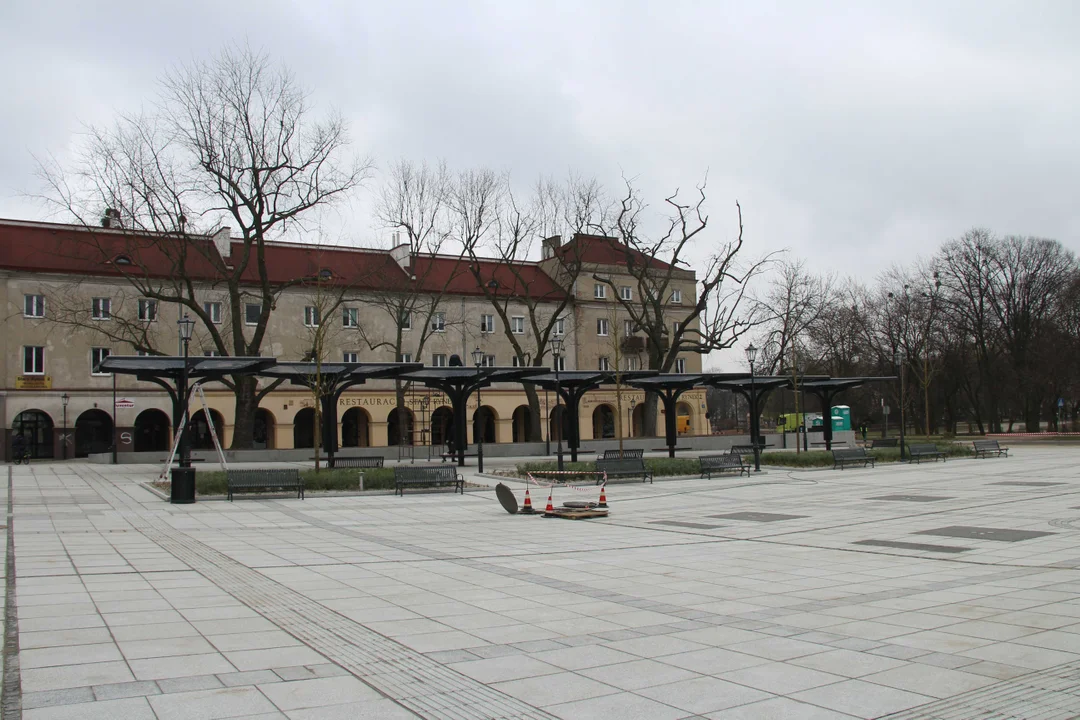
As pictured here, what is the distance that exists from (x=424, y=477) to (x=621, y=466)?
6.44 m

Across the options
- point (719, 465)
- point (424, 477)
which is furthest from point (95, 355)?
point (719, 465)

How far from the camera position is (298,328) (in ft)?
172

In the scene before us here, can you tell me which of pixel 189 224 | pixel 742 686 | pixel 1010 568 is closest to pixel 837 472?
pixel 1010 568

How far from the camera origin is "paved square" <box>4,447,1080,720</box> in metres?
5.68

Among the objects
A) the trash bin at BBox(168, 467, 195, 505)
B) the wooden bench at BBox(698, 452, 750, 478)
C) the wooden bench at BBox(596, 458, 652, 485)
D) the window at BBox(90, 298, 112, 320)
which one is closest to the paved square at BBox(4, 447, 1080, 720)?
the trash bin at BBox(168, 467, 195, 505)

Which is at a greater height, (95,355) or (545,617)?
(95,355)

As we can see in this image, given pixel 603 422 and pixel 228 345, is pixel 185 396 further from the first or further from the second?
pixel 603 422

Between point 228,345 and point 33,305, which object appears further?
point 228,345

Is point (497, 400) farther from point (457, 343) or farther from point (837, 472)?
point (837, 472)

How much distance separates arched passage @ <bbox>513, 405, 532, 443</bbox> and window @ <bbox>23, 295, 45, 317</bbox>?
29.7 meters

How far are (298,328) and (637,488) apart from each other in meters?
32.7

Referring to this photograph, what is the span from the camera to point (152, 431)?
168ft

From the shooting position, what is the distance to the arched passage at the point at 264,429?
5062 cm

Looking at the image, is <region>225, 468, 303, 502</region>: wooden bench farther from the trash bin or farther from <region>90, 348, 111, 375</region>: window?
<region>90, 348, 111, 375</region>: window
